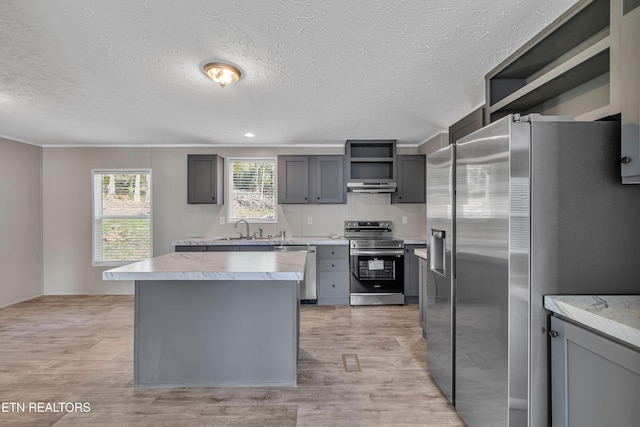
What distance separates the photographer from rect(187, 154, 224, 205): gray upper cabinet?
4453 mm

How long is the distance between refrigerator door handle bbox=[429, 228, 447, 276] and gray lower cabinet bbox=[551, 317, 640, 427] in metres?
0.84

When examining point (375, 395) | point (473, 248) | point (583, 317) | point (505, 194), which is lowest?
point (375, 395)

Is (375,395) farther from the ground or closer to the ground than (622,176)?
closer to the ground

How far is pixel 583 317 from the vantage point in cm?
114

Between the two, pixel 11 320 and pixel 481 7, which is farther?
pixel 11 320

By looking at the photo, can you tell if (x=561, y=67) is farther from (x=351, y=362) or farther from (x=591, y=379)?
(x=351, y=362)

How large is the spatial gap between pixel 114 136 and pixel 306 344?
3.91 metres

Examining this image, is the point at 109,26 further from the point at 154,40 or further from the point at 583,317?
the point at 583,317

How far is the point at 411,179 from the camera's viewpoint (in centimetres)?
458

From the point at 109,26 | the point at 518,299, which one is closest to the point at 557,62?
the point at 518,299

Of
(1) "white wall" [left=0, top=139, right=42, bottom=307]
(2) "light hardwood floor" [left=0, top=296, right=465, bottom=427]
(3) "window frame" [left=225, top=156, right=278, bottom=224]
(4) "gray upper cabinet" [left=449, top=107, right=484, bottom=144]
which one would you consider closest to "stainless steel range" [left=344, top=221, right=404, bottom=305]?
(2) "light hardwood floor" [left=0, top=296, right=465, bottom=427]

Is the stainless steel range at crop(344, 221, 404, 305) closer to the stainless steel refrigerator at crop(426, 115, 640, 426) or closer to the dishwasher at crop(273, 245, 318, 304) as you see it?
the dishwasher at crop(273, 245, 318, 304)

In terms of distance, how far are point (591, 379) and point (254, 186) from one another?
4396mm

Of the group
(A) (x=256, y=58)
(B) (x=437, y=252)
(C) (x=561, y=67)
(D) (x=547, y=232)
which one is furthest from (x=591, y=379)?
(A) (x=256, y=58)
